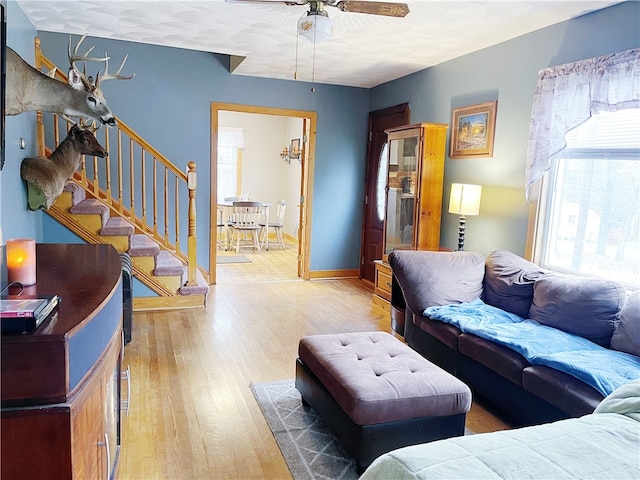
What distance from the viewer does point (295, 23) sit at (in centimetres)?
361

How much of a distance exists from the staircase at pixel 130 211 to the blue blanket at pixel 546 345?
2.54 meters

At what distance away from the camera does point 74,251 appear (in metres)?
2.20

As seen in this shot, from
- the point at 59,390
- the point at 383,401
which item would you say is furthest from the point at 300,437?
the point at 59,390

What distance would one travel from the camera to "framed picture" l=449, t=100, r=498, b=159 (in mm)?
4008

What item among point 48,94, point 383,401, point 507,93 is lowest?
point 383,401

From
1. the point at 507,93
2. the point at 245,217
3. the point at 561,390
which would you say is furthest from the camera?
the point at 245,217

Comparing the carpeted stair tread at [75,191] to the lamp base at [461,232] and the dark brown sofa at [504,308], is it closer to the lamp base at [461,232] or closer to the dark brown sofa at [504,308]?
the dark brown sofa at [504,308]

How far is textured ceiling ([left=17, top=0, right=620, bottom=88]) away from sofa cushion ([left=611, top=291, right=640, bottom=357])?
1.90 m

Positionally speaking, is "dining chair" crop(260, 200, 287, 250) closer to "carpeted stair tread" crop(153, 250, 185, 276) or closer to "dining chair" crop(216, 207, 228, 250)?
"dining chair" crop(216, 207, 228, 250)

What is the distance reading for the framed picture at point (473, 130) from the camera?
4.01 m

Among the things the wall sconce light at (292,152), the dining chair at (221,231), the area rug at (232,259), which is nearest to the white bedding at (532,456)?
the area rug at (232,259)

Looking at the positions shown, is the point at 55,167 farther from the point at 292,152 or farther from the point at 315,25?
the point at 292,152

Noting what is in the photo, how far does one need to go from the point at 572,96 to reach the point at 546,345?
1.78 m

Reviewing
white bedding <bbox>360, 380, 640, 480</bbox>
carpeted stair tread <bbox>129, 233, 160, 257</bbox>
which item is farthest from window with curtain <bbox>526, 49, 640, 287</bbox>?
carpeted stair tread <bbox>129, 233, 160, 257</bbox>
